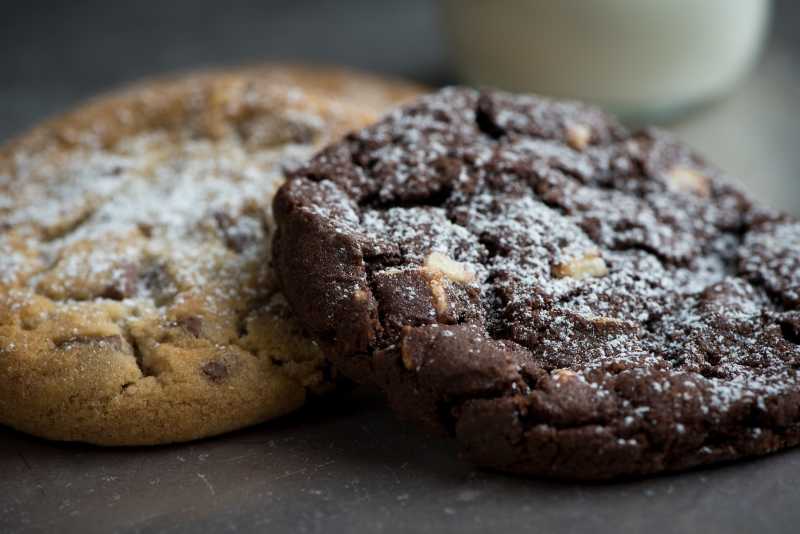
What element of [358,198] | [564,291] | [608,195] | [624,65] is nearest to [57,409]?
[358,198]

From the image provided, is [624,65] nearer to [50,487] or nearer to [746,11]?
[746,11]

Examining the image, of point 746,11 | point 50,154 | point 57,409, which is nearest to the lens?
point 57,409

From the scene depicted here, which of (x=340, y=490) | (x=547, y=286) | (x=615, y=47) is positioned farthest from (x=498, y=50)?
(x=340, y=490)

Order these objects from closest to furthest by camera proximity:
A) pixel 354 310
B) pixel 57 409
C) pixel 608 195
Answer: pixel 354 310
pixel 57 409
pixel 608 195

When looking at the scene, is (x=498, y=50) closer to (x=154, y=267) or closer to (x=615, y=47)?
(x=615, y=47)

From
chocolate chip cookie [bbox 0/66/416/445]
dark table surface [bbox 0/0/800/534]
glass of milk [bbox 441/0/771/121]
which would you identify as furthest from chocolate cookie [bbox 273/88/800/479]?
glass of milk [bbox 441/0/771/121]

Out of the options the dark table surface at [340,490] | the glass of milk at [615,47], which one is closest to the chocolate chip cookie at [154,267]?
the dark table surface at [340,490]
